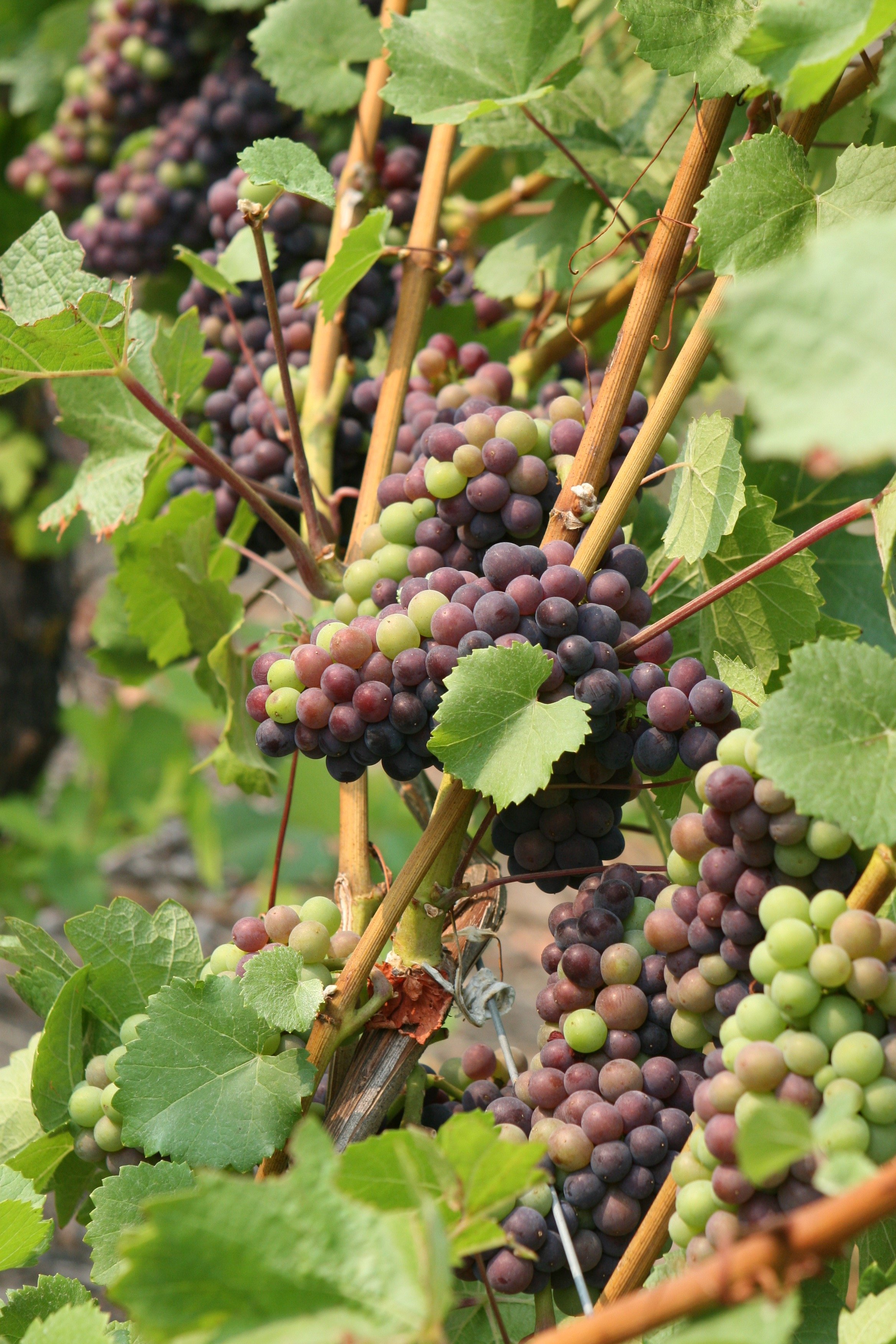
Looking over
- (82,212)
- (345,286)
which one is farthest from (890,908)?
(82,212)

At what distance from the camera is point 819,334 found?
324 mm

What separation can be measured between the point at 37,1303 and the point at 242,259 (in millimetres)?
852

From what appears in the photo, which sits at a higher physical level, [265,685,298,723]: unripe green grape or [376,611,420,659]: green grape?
[376,611,420,659]: green grape

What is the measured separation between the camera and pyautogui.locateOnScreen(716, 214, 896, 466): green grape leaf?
32cm

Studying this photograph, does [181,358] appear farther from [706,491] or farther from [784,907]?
[784,907]

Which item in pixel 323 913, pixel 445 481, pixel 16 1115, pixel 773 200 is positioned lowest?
pixel 16 1115

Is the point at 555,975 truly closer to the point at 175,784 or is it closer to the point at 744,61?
the point at 744,61

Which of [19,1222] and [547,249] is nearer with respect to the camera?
[19,1222]

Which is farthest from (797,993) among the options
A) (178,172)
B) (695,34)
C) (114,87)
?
(114,87)

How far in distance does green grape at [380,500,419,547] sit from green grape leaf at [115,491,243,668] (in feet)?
0.87

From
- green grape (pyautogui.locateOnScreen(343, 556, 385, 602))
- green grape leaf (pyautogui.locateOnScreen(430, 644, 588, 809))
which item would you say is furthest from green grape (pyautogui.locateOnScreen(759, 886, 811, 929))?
green grape (pyautogui.locateOnScreen(343, 556, 385, 602))

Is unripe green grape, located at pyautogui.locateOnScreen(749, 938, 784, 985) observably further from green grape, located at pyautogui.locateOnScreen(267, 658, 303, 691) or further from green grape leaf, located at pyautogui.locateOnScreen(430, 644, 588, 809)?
green grape, located at pyautogui.locateOnScreen(267, 658, 303, 691)

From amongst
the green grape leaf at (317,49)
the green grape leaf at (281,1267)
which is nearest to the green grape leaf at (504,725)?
the green grape leaf at (281,1267)

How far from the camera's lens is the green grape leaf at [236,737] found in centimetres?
97
